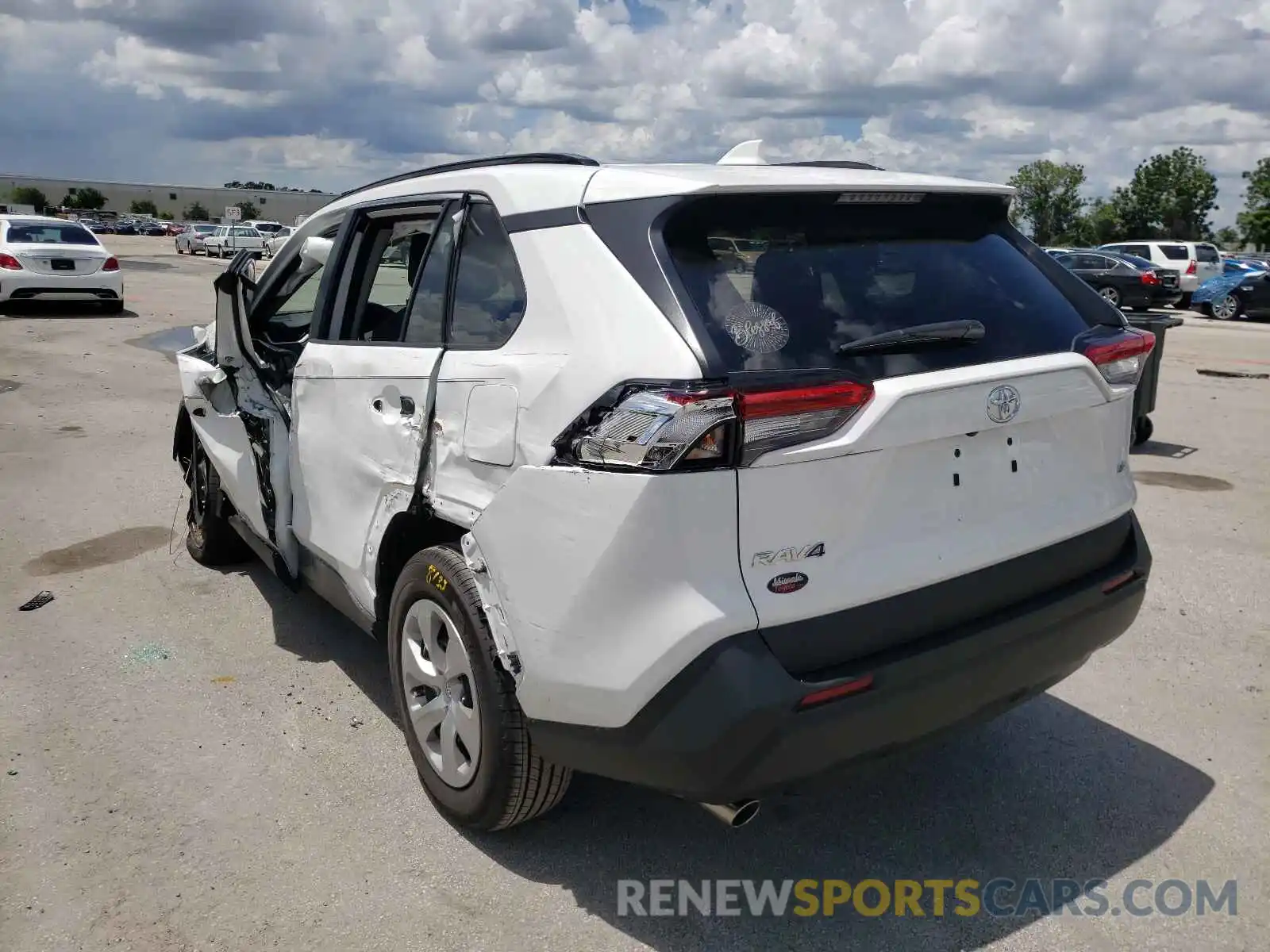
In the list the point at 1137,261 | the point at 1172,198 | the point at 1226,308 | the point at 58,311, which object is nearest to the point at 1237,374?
the point at 1226,308

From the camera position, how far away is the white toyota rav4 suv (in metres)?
2.39

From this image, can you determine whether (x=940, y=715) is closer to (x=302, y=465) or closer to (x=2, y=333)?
(x=302, y=465)

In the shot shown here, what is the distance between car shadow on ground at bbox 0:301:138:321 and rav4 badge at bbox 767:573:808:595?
58.0 ft

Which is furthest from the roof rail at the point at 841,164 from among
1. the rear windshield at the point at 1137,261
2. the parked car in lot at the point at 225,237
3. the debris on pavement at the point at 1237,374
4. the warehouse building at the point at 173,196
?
the warehouse building at the point at 173,196

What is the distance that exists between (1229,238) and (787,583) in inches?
4183

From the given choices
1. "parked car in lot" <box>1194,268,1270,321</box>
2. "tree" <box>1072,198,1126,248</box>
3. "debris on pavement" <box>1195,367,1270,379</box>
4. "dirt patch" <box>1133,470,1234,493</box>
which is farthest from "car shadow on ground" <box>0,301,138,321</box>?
"tree" <box>1072,198,1126,248</box>

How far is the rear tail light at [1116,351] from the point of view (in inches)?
120

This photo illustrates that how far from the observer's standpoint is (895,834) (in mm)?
3209

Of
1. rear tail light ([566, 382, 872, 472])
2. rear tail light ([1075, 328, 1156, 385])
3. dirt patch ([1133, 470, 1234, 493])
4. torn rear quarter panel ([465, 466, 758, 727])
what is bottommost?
dirt patch ([1133, 470, 1234, 493])

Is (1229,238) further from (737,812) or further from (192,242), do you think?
(737,812)

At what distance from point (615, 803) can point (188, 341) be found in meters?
3.60

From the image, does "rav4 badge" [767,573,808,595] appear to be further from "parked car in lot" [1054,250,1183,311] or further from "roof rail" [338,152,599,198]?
"parked car in lot" [1054,250,1183,311]

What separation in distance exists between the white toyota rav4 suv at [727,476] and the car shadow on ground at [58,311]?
16660mm

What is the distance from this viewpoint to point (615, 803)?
338cm
